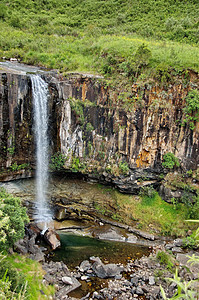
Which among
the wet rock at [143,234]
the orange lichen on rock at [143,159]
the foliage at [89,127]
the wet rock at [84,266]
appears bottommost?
the wet rock at [143,234]

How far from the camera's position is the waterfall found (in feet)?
56.5

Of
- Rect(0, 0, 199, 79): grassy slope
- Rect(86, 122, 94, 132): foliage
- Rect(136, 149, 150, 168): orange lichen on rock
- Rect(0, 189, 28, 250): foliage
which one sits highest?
Rect(0, 0, 199, 79): grassy slope

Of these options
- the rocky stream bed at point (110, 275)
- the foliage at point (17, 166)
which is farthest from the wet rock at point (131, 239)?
the foliage at point (17, 166)

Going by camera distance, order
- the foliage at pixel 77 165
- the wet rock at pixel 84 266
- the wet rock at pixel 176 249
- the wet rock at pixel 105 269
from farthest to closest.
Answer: the foliage at pixel 77 165 < the wet rock at pixel 176 249 < the wet rock at pixel 84 266 < the wet rock at pixel 105 269

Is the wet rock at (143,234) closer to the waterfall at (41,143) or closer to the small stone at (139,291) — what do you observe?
the small stone at (139,291)

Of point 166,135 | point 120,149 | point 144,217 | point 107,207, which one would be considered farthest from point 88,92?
point 144,217

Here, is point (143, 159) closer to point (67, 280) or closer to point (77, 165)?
point (77, 165)

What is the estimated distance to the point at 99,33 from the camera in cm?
3048

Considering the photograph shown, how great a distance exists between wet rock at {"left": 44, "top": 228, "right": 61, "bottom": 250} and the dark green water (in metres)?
0.37

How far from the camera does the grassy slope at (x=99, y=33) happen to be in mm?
19750

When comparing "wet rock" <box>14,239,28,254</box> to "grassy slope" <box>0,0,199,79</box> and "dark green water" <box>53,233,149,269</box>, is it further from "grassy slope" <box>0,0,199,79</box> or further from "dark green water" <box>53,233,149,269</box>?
"grassy slope" <box>0,0,199,79</box>

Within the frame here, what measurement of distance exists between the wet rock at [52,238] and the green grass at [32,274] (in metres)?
2.01

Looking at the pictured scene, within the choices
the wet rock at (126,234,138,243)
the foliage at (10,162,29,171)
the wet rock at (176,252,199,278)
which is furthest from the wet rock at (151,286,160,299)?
the foliage at (10,162,29,171)

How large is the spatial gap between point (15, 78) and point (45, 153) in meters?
6.12
